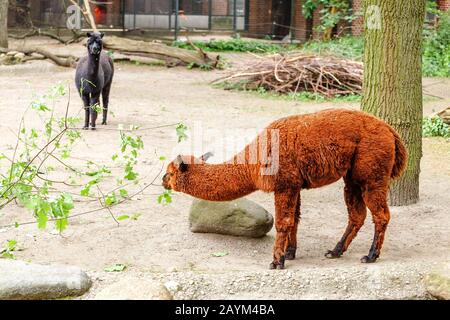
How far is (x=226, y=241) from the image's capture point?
7.33 meters

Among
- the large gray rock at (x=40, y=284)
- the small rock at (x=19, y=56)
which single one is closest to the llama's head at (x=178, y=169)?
the large gray rock at (x=40, y=284)

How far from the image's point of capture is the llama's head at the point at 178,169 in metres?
6.31

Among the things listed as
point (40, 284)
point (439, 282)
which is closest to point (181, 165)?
point (40, 284)

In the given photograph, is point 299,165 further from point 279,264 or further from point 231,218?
point 231,218

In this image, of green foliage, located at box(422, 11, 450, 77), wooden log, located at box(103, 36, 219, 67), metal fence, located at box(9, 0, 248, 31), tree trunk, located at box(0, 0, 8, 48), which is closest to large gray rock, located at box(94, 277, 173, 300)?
green foliage, located at box(422, 11, 450, 77)

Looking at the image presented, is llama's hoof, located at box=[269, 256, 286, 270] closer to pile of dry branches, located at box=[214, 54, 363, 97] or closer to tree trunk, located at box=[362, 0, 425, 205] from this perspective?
tree trunk, located at box=[362, 0, 425, 205]

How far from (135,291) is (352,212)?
2.65 metres

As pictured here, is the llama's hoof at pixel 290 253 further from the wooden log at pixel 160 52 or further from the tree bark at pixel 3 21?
the tree bark at pixel 3 21

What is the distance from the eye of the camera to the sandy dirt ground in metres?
5.27

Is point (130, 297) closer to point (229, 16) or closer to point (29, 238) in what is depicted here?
point (29, 238)

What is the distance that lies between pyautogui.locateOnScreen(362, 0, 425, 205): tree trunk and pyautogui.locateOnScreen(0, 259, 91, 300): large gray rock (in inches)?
181

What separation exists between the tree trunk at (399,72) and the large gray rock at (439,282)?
3401mm

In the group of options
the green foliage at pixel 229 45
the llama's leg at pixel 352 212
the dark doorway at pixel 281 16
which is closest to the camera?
the llama's leg at pixel 352 212

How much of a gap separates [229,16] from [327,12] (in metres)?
5.11
